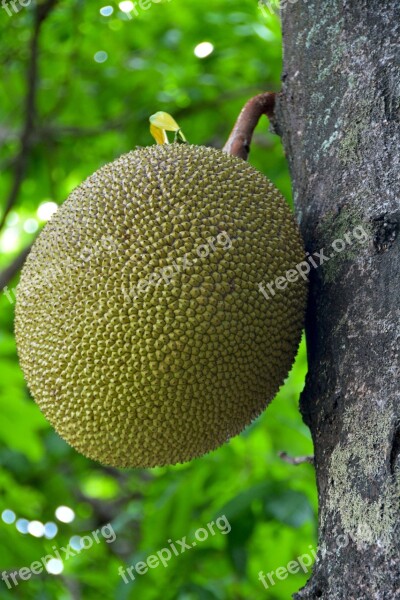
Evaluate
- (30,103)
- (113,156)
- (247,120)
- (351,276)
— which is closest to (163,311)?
(351,276)

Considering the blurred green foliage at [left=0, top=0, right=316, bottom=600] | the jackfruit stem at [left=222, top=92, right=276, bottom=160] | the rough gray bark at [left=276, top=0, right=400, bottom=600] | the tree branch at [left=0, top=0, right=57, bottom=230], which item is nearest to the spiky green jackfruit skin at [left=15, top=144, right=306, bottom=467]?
the rough gray bark at [left=276, top=0, right=400, bottom=600]

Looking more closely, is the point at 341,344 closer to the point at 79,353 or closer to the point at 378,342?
the point at 378,342

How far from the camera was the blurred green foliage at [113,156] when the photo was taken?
8.08 feet

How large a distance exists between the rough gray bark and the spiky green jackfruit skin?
104 mm

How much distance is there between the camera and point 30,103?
304 centimetres

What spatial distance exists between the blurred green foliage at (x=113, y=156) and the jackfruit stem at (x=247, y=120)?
3.43 feet

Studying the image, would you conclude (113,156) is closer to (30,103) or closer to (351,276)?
(30,103)

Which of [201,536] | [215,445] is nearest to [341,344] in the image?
[215,445]

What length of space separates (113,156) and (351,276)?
280cm

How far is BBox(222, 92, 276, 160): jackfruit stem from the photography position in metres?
1.71

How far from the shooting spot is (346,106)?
134 cm

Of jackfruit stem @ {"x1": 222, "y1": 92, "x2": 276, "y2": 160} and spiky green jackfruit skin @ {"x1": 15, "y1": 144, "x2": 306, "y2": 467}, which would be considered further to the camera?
jackfruit stem @ {"x1": 222, "y1": 92, "x2": 276, "y2": 160}

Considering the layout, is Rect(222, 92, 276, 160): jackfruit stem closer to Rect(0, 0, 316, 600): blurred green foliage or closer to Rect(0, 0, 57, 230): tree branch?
Rect(0, 0, 316, 600): blurred green foliage

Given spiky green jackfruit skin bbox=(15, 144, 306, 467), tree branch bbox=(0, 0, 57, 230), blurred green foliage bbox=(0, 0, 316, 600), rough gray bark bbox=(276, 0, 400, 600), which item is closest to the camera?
rough gray bark bbox=(276, 0, 400, 600)
